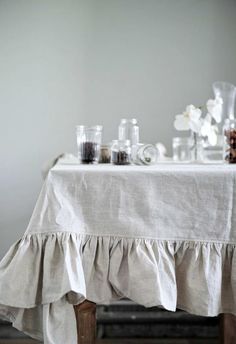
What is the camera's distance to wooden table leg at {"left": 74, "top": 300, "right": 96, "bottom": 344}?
1.01m

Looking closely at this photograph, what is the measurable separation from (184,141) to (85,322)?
857mm

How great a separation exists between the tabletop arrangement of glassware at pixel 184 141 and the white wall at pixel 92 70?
0.46m

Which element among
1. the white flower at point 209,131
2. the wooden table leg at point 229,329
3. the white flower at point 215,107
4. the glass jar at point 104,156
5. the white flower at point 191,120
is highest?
the white flower at point 215,107

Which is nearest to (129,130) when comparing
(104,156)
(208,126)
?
(104,156)

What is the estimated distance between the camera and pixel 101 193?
3.25 ft

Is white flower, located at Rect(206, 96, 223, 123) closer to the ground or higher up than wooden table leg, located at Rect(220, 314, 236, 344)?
higher up

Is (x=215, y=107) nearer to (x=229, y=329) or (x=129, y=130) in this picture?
(x=129, y=130)

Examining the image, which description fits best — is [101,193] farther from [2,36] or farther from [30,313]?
[2,36]

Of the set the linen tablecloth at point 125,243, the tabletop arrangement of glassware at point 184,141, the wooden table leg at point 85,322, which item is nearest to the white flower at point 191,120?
the tabletop arrangement of glassware at point 184,141

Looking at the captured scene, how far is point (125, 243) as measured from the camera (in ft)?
3.20

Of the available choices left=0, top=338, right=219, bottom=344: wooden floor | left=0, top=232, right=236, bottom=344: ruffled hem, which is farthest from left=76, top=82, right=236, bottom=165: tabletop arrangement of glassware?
left=0, top=338, right=219, bottom=344: wooden floor

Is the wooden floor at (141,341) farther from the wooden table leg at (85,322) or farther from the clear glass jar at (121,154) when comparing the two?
the clear glass jar at (121,154)

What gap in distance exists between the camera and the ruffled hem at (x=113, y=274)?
0.94m

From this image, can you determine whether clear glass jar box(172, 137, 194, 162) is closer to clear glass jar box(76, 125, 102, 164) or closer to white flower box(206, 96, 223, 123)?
white flower box(206, 96, 223, 123)
